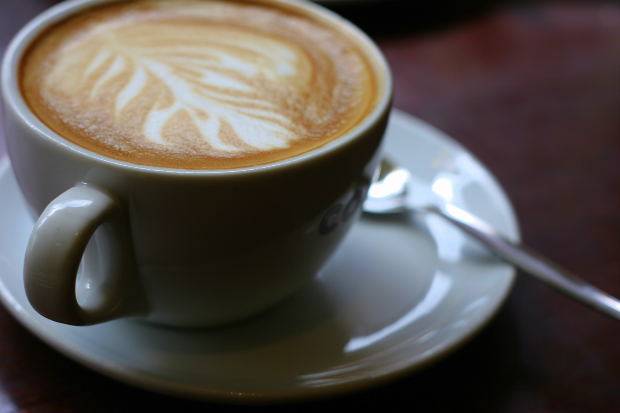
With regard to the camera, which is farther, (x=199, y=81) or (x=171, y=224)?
(x=199, y=81)

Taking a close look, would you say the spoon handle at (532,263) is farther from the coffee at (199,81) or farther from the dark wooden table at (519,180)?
the coffee at (199,81)

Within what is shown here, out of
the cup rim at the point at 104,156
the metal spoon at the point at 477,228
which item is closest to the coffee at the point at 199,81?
the cup rim at the point at 104,156

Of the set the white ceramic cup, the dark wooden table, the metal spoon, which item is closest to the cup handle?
the white ceramic cup

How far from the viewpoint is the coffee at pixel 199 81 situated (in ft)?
2.00

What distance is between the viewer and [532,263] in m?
0.73

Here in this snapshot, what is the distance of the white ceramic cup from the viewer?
53 cm

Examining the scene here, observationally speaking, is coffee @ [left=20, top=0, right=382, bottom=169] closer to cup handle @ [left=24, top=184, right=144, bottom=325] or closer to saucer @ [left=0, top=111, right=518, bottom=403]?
cup handle @ [left=24, top=184, right=144, bottom=325]

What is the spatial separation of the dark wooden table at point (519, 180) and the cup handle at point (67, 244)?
113 millimetres

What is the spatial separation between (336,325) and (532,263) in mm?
209

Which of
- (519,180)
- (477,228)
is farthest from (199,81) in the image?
(519,180)

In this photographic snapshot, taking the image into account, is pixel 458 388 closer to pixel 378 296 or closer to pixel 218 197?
pixel 378 296

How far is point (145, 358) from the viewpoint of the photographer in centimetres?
61

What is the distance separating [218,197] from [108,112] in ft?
0.52

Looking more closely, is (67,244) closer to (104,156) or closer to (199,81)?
(104,156)
